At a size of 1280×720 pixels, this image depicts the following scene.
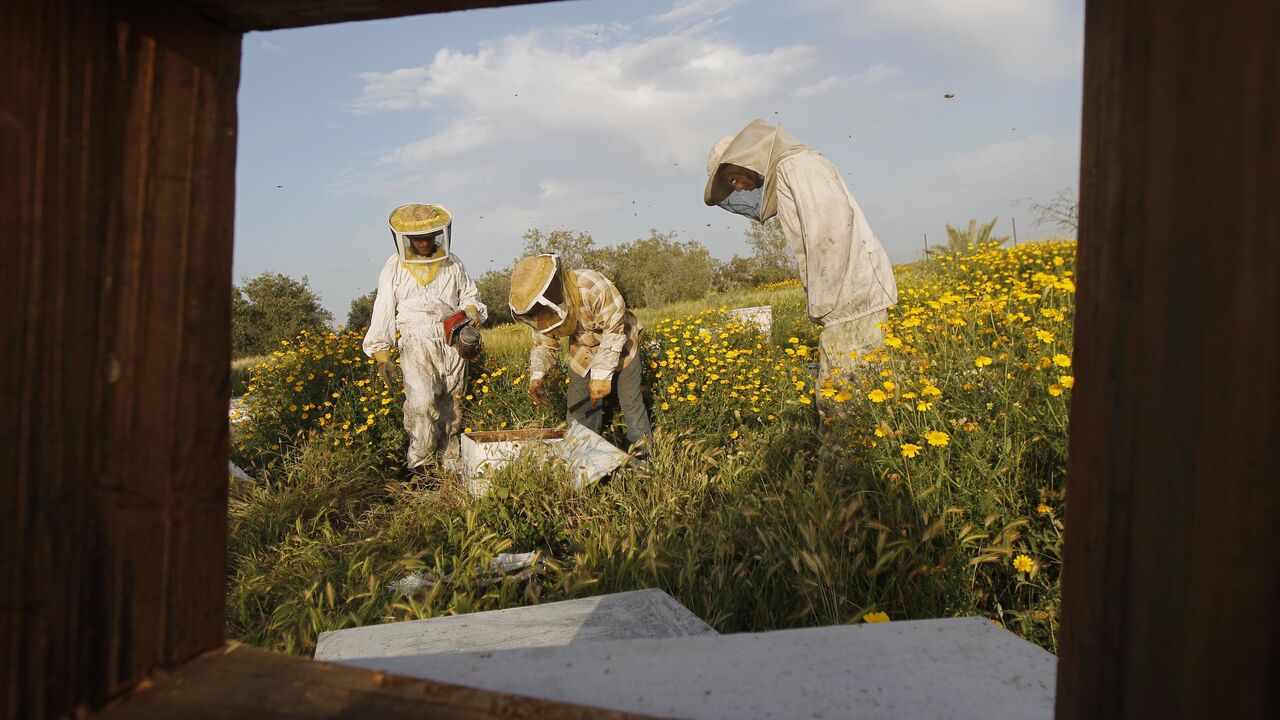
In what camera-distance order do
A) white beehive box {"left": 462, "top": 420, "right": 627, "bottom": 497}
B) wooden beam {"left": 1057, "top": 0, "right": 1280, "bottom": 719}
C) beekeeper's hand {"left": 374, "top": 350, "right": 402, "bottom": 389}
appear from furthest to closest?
beekeeper's hand {"left": 374, "top": 350, "right": 402, "bottom": 389}, white beehive box {"left": 462, "top": 420, "right": 627, "bottom": 497}, wooden beam {"left": 1057, "top": 0, "right": 1280, "bottom": 719}

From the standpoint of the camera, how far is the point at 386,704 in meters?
0.67

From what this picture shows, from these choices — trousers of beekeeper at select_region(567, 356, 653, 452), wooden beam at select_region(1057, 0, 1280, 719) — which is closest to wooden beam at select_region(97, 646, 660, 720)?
wooden beam at select_region(1057, 0, 1280, 719)

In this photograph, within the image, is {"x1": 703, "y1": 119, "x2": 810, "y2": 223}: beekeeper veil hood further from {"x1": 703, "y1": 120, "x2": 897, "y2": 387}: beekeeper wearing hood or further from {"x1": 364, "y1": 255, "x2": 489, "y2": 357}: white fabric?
{"x1": 364, "y1": 255, "x2": 489, "y2": 357}: white fabric

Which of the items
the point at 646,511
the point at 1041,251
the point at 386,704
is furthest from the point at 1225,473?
the point at 1041,251

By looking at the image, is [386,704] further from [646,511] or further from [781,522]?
[646,511]

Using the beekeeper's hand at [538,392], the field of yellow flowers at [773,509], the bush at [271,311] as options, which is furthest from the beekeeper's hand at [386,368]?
the bush at [271,311]

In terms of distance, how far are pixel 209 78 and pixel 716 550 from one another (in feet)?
9.72

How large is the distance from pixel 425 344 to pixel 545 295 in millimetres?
1769

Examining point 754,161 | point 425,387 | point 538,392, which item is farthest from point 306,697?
point 425,387

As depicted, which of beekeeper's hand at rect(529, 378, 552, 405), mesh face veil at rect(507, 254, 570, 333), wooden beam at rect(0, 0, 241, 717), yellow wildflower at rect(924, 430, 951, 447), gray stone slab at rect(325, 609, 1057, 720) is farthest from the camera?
beekeeper's hand at rect(529, 378, 552, 405)

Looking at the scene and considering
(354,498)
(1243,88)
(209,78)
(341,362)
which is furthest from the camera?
(341,362)

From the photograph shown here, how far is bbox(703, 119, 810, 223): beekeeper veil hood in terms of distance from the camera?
5.25 metres

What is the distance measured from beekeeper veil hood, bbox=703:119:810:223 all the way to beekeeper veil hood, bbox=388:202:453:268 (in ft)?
9.05

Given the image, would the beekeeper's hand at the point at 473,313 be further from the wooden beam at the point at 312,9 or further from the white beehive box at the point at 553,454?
the wooden beam at the point at 312,9
